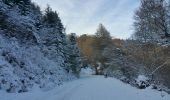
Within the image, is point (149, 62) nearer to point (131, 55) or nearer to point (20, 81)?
point (131, 55)

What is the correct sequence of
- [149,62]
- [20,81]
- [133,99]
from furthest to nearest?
[149,62] < [20,81] < [133,99]

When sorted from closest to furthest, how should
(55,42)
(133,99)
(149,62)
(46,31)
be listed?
1. (133,99)
2. (149,62)
3. (46,31)
4. (55,42)

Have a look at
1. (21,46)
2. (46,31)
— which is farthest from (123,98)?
(46,31)

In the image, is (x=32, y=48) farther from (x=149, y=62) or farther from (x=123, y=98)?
(x=123, y=98)

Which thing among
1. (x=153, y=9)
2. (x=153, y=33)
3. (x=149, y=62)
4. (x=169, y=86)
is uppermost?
(x=153, y=9)

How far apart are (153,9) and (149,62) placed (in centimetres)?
1076

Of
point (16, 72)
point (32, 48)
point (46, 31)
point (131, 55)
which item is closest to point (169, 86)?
point (131, 55)

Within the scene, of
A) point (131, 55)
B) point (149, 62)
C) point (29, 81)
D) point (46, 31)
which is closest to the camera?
point (29, 81)

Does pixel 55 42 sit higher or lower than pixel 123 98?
higher

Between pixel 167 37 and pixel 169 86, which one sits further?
pixel 169 86

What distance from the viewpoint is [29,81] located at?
19.6 metres

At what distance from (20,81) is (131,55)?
47.2 feet

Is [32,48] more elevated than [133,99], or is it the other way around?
[32,48]

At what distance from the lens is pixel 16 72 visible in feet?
61.8
